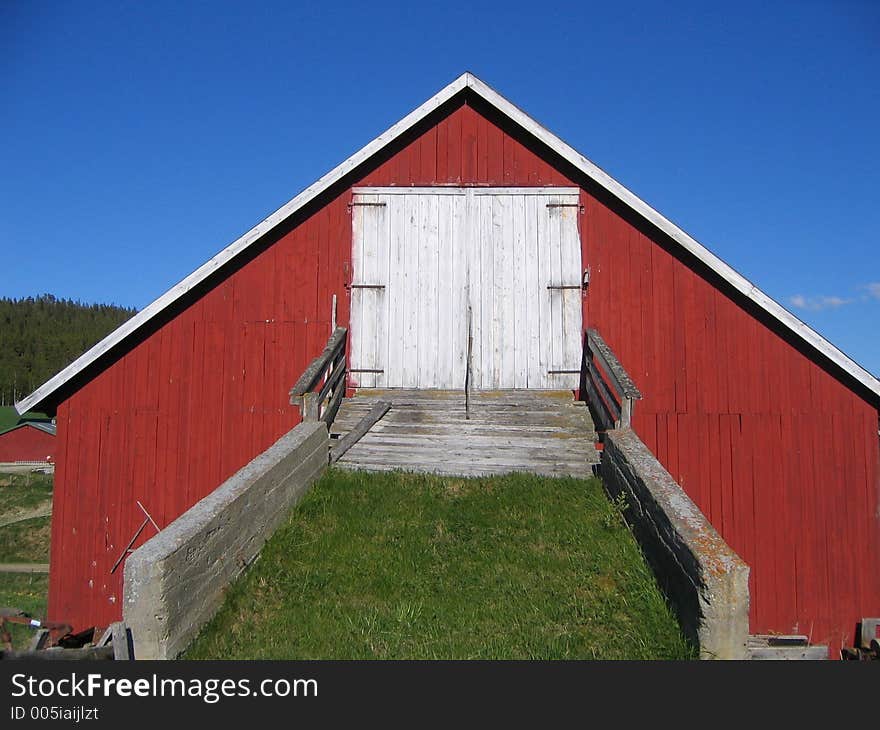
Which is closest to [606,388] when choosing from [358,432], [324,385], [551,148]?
[358,432]

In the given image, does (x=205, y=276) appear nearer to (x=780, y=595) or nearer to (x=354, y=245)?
(x=354, y=245)

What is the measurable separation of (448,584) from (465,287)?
5.51 m

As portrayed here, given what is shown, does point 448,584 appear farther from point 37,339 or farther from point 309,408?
point 37,339

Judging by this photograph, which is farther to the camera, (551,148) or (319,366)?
(551,148)

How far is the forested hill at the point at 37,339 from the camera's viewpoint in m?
104

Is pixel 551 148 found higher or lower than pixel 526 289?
higher

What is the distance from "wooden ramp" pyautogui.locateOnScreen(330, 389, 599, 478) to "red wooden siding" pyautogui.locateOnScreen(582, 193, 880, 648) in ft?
4.98

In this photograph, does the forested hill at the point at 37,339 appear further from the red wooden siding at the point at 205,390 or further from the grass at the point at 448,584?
the grass at the point at 448,584

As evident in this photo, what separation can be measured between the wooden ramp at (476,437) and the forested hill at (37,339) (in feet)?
325

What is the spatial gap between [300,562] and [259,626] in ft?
3.06

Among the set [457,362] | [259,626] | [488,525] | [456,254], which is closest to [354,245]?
[456,254]

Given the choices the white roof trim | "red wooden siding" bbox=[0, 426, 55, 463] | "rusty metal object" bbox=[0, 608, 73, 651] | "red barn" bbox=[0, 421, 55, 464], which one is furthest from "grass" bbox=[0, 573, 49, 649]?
"red wooden siding" bbox=[0, 426, 55, 463]

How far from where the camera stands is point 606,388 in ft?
29.6

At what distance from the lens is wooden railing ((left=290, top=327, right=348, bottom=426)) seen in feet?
27.8
